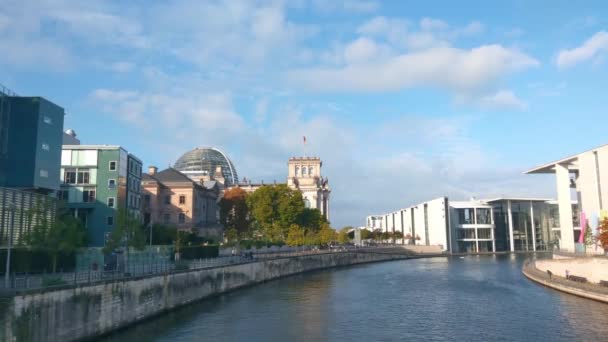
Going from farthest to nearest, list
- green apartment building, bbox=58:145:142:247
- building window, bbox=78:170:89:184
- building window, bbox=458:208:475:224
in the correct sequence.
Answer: building window, bbox=458:208:475:224 < building window, bbox=78:170:89:184 < green apartment building, bbox=58:145:142:247

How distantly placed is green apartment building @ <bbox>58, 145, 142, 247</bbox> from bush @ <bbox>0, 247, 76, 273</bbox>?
33966 millimetres

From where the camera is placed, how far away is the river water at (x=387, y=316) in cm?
3669

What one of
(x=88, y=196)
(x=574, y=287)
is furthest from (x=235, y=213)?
(x=574, y=287)

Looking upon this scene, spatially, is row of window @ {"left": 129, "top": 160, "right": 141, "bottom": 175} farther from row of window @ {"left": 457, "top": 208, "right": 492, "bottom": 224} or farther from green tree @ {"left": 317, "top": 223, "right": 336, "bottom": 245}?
row of window @ {"left": 457, "top": 208, "right": 492, "bottom": 224}

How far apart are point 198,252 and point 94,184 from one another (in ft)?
72.7

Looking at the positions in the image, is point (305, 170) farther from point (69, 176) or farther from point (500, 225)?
point (69, 176)

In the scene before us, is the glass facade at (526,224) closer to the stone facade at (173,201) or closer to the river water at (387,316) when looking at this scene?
the stone facade at (173,201)

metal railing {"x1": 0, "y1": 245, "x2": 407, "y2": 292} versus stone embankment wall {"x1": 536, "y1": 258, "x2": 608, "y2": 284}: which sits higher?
metal railing {"x1": 0, "y1": 245, "x2": 407, "y2": 292}

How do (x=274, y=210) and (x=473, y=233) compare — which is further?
(x=473, y=233)

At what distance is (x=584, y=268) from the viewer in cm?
5878

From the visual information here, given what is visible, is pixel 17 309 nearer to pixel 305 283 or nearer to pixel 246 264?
pixel 246 264

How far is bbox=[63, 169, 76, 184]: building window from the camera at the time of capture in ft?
249

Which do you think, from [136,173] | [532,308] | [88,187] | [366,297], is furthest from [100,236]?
[532,308]

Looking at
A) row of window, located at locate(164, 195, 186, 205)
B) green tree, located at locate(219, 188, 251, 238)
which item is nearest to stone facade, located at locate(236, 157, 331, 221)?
green tree, located at locate(219, 188, 251, 238)
